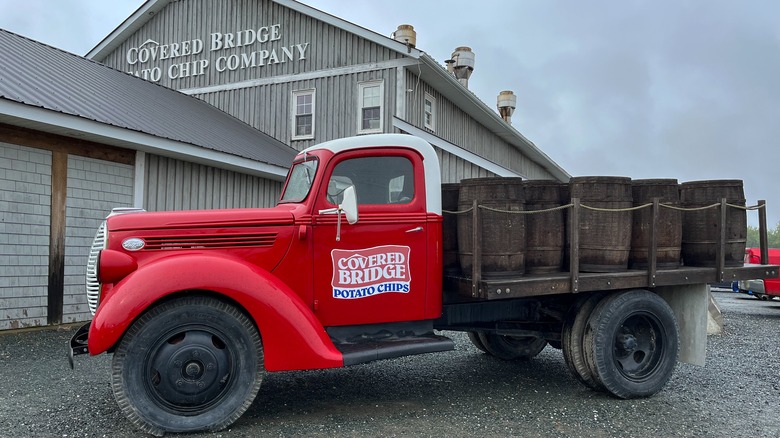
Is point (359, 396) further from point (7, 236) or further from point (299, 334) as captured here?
point (7, 236)

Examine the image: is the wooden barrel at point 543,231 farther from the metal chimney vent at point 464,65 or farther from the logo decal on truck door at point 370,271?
the metal chimney vent at point 464,65

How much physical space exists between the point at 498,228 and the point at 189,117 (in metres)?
8.33

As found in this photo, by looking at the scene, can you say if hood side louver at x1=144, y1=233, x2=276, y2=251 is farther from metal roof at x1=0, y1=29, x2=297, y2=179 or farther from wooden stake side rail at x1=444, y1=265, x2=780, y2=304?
metal roof at x1=0, y1=29, x2=297, y2=179

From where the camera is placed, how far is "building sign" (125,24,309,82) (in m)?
13.7

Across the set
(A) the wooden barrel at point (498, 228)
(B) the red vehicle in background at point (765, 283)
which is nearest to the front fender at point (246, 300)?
(A) the wooden barrel at point (498, 228)

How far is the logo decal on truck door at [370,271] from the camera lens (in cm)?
428

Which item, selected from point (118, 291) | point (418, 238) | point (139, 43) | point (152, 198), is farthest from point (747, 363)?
point (139, 43)

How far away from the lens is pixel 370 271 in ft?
14.3

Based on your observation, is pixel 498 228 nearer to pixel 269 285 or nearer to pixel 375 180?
pixel 375 180

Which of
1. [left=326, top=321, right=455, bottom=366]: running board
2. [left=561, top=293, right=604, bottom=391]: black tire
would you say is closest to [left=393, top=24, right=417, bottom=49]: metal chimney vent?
[left=561, top=293, right=604, bottom=391]: black tire

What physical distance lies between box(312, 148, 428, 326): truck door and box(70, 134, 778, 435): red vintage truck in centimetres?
1

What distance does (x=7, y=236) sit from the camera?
23.6ft

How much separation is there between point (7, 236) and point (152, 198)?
84.9 inches

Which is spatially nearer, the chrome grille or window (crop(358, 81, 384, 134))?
the chrome grille
